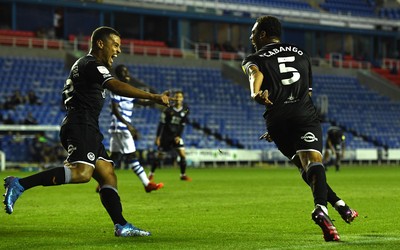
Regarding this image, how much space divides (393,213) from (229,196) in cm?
502

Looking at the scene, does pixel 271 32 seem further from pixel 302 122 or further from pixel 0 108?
pixel 0 108

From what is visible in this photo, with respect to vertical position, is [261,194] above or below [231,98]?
above

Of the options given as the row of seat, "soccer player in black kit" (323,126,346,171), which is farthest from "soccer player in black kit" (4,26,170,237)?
the row of seat

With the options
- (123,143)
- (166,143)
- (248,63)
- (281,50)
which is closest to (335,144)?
(166,143)

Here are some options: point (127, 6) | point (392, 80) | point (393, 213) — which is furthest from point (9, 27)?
point (393, 213)

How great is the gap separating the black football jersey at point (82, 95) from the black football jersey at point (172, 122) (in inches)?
577

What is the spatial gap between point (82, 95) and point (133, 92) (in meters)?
0.88

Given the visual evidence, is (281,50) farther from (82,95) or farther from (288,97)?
(82,95)

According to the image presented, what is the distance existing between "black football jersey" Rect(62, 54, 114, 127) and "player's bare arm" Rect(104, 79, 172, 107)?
1.12 feet

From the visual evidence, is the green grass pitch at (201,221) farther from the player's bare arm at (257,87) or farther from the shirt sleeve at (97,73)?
the shirt sleeve at (97,73)

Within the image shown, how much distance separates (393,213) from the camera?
502 inches

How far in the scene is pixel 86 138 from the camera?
9.52 m

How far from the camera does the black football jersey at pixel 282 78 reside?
955 centimetres

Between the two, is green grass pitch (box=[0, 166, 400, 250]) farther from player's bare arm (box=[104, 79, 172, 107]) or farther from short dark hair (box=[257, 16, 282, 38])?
short dark hair (box=[257, 16, 282, 38])
